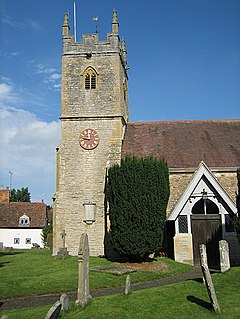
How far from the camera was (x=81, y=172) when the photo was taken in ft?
75.9

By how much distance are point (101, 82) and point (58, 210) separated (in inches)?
380

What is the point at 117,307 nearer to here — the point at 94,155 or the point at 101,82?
the point at 94,155

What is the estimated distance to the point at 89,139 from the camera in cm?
2356

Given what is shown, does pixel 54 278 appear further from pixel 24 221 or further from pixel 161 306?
pixel 24 221

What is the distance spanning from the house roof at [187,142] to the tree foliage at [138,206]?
4.61 meters

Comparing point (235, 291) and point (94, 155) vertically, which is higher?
point (94, 155)

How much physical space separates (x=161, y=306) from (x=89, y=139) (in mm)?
15982

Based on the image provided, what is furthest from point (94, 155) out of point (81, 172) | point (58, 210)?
point (58, 210)

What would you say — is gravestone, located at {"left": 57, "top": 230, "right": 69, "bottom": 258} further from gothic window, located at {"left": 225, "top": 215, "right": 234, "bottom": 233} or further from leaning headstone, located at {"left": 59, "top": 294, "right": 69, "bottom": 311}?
leaning headstone, located at {"left": 59, "top": 294, "right": 69, "bottom": 311}

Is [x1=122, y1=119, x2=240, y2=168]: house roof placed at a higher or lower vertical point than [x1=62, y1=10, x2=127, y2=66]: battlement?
lower

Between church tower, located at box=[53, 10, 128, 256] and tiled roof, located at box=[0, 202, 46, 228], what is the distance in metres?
25.7

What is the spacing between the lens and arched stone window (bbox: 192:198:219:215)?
18.4 meters

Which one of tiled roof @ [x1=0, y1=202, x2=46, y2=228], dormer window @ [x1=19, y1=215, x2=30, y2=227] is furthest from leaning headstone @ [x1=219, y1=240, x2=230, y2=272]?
dormer window @ [x1=19, y1=215, x2=30, y2=227]

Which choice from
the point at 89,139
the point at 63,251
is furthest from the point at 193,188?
the point at 63,251
